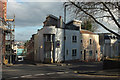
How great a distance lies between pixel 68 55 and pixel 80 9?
17.6m

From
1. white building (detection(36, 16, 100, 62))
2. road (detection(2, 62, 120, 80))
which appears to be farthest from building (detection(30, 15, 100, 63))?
road (detection(2, 62, 120, 80))

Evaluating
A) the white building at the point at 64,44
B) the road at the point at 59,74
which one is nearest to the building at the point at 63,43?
the white building at the point at 64,44

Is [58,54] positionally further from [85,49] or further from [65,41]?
[85,49]

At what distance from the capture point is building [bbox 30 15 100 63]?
29562 mm

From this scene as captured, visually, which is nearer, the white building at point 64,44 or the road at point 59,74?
the road at point 59,74

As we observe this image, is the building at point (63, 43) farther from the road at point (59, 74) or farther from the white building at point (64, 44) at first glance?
the road at point (59, 74)

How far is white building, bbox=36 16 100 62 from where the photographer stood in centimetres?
2953

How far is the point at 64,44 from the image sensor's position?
31.3 meters

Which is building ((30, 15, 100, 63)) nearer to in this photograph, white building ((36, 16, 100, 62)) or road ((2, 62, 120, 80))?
white building ((36, 16, 100, 62))

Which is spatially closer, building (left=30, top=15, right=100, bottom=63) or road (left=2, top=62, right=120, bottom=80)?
road (left=2, top=62, right=120, bottom=80)

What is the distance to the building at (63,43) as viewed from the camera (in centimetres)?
2956

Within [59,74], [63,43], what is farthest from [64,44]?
[59,74]

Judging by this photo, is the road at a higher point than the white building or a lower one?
lower

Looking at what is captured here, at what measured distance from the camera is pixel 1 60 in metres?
24.3
